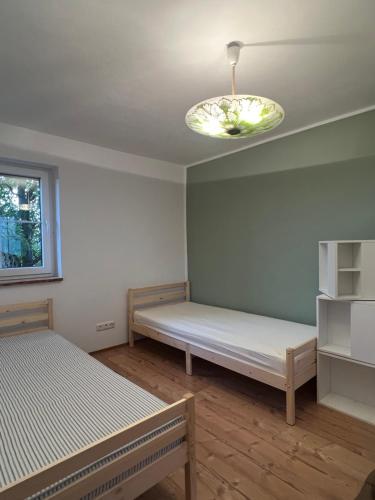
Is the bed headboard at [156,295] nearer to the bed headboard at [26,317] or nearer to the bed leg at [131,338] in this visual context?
the bed leg at [131,338]

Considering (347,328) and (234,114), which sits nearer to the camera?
(234,114)

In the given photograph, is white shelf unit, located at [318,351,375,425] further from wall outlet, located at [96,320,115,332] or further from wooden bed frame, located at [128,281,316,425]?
wall outlet, located at [96,320,115,332]

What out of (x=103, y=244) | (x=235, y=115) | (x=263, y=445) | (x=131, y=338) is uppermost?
(x=235, y=115)

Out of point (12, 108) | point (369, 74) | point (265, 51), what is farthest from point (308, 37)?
point (12, 108)

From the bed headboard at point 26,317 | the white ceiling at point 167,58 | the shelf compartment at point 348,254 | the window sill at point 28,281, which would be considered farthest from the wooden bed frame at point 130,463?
the window sill at point 28,281

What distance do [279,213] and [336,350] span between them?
4.69 ft

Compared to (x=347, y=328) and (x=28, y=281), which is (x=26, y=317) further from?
(x=347, y=328)

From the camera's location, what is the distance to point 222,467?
1636 mm

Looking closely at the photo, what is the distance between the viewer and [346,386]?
2332mm

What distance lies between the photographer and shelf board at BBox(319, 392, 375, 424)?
6.77ft

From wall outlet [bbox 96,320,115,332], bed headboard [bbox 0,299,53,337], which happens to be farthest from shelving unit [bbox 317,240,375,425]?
bed headboard [bbox 0,299,53,337]

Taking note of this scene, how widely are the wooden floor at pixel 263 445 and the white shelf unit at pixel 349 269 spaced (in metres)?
0.91

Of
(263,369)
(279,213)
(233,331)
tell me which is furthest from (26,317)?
(279,213)

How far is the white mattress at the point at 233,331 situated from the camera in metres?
2.18
